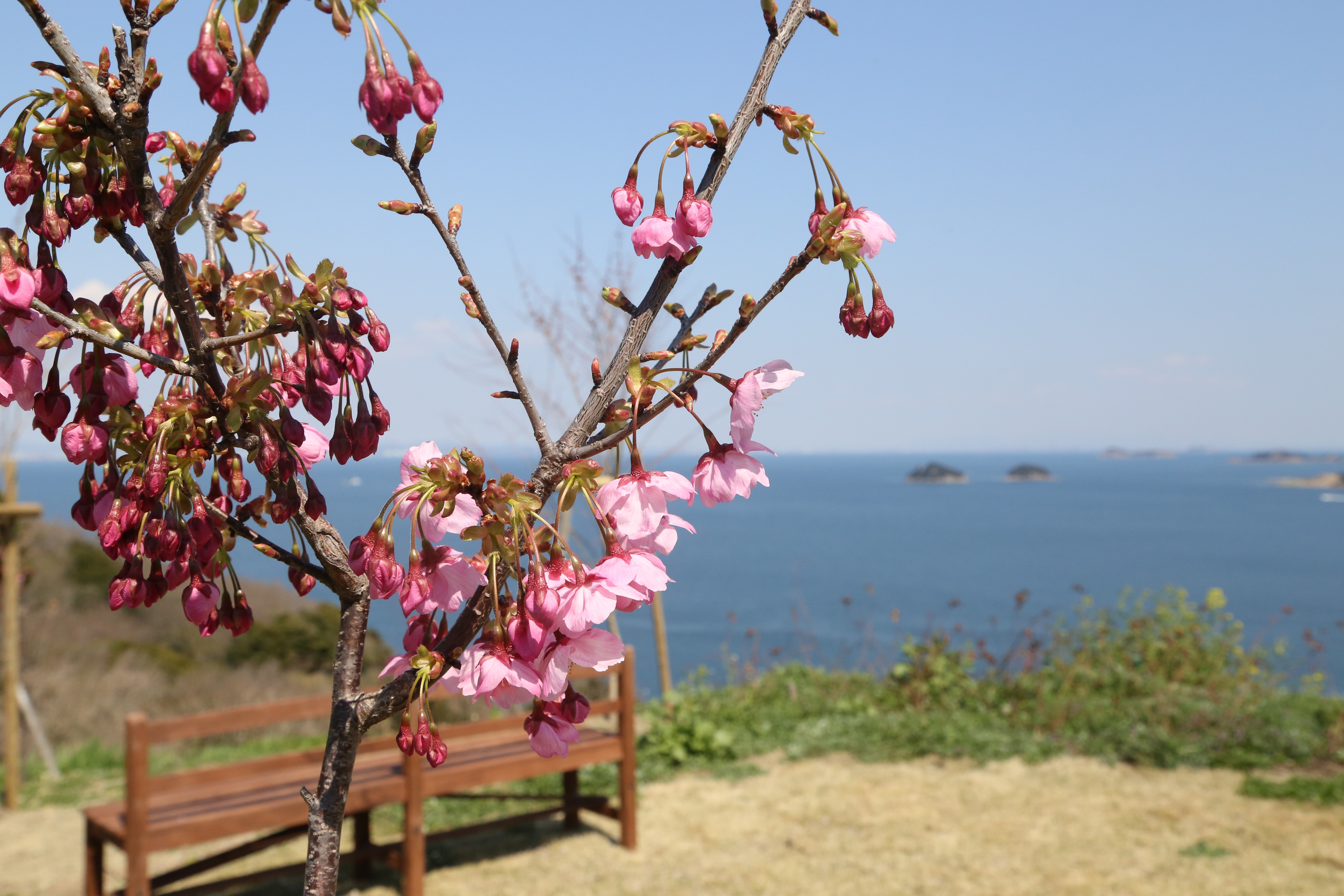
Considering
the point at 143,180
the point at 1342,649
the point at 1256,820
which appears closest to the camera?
the point at 143,180

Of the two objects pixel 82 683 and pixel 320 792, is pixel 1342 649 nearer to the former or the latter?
pixel 82 683

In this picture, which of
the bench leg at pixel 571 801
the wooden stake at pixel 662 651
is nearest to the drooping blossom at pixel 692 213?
the bench leg at pixel 571 801

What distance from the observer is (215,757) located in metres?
6.17

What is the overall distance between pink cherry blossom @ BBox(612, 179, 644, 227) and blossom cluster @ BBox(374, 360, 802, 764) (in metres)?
0.25

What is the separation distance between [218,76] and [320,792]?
2.19 ft

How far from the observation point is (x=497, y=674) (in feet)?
2.74

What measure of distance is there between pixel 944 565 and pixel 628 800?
31.1 m

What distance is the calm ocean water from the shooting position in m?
18.2

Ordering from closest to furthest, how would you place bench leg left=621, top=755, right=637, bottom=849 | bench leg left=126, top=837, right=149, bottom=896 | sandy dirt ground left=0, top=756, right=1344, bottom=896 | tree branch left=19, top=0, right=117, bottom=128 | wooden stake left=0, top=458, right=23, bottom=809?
1. tree branch left=19, top=0, right=117, bottom=128
2. bench leg left=126, top=837, right=149, bottom=896
3. sandy dirt ground left=0, top=756, right=1344, bottom=896
4. bench leg left=621, top=755, right=637, bottom=849
5. wooden stake left=0, top=458, right=23, bottom=809

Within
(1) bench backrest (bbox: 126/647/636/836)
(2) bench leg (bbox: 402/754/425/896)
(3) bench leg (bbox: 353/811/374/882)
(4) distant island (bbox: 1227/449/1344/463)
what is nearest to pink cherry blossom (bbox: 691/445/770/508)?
(1) bench backrest (bbox: 126/647/636/836)

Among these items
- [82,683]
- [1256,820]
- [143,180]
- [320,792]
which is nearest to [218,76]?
[143,180]

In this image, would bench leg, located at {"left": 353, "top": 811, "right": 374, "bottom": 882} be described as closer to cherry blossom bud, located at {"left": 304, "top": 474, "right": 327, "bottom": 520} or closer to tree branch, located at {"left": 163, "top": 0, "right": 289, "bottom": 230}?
cherry blossom bud, located at {"left": 304, "top": 474, "right": 327, "bottom": 520}

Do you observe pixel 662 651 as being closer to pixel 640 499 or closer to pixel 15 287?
pixel 640 499

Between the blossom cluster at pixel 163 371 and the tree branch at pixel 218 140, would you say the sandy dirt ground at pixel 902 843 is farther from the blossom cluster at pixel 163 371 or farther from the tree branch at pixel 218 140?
the tree branch at pixel 218 140
